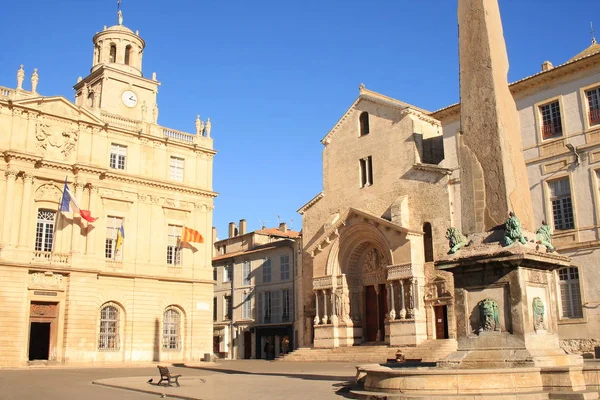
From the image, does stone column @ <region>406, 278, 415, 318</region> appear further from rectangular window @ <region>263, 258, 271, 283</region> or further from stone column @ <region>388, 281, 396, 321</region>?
rectangular window @ <region>263, 258, 271, 283</region>

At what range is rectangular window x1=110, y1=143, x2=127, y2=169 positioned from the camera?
105 ft

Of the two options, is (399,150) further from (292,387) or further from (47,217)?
(292,387)

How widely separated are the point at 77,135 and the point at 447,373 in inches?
1019

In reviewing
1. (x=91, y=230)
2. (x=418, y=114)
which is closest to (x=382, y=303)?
(x=418, y=114)

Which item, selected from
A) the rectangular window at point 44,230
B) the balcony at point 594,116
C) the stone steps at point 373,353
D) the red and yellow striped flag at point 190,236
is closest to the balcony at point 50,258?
the rectangular window at point 44,230

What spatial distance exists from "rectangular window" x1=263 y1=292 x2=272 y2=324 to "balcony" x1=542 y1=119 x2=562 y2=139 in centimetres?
2269

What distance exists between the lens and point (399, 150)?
1278 inches

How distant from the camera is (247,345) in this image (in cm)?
4306

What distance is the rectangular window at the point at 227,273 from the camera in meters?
45.2

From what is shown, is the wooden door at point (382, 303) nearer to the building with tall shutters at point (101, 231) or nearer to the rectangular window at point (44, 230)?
the building with tall shutters at point (101, 231)

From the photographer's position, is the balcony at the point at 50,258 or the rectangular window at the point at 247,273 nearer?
the balcony at the point at 50,258

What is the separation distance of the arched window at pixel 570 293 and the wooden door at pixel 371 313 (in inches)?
455

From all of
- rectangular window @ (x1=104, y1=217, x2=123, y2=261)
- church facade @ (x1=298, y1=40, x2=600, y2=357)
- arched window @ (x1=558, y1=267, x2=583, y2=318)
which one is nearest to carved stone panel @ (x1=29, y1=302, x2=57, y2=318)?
rectangular window @ (x1=104, y1=217, x2=123, y2=261)

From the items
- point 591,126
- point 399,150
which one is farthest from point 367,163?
point 591,126
